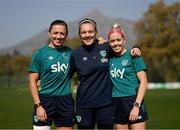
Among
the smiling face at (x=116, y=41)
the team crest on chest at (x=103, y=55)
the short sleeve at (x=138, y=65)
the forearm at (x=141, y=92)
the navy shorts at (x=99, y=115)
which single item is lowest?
the navy shorts at (x=99, y=115)

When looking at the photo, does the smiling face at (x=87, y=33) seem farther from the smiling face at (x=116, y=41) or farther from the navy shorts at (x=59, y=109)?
the navy shorts at (x=59, y=109)

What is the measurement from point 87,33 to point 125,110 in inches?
46.9

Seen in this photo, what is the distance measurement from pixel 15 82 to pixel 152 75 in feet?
93.4

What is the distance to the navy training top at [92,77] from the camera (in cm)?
560

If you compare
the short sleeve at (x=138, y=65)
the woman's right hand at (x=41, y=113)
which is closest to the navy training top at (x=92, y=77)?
the short sleeve at (x=138, y=65)

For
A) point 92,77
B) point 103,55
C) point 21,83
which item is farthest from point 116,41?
point 21,83

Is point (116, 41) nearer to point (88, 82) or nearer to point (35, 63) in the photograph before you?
point (88, 82)

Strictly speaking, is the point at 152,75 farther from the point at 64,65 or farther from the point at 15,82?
the point at 64,65

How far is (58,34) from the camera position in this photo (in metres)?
5.55

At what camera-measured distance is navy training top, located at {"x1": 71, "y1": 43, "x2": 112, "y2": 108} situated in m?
5.60

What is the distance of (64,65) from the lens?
559cm

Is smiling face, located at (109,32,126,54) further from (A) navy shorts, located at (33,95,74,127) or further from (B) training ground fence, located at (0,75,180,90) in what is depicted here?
(B) training ground fence, located at (0,75,180,90)

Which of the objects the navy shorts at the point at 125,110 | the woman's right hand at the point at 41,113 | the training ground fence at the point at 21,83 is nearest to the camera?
the woman's right hand at the point at 41,113

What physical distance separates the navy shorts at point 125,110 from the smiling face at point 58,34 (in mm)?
1113
